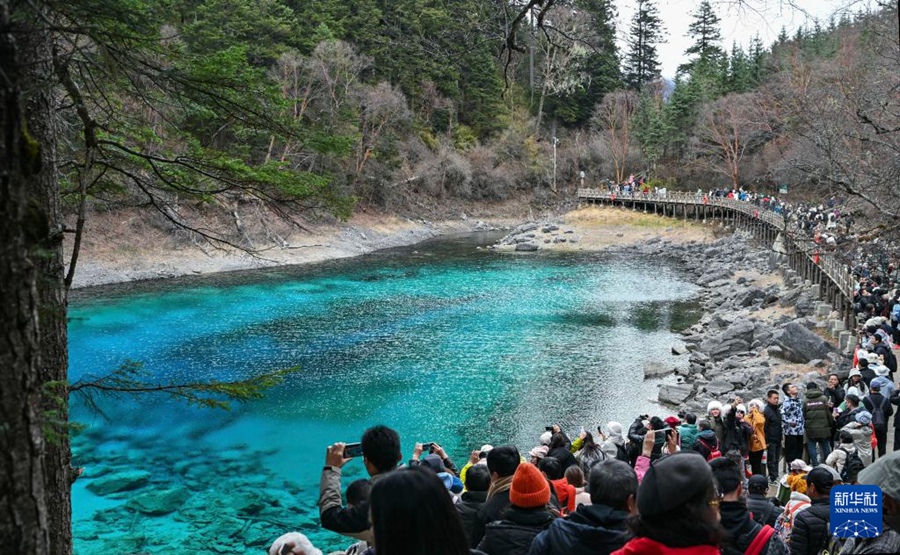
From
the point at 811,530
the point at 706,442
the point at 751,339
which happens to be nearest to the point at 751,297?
the point at 751,339

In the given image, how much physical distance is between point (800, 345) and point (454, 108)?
118ft

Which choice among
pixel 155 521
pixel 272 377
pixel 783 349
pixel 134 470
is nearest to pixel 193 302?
pixel 134 470

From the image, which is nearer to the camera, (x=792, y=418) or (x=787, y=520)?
(x=787, y=520)

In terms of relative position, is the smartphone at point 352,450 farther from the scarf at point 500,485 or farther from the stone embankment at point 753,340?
the stone embankment at point 753,340

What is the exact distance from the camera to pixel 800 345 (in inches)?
558

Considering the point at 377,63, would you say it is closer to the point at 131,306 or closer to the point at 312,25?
the point at 312,25

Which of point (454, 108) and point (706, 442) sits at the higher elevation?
point (454, 108)

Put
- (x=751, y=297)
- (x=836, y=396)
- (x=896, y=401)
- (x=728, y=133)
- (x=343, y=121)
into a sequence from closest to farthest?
(x=896, y=401) → (x=836, y=396) → (x=751, y=297) → (x=343, y=121) → (x=728, y=133)

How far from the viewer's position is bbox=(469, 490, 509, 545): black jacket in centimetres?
330

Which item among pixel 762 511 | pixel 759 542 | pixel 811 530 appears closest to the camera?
pixel 759 542

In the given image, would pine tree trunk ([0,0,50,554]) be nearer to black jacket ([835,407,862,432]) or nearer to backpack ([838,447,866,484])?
backpack ([838,447,866,484])

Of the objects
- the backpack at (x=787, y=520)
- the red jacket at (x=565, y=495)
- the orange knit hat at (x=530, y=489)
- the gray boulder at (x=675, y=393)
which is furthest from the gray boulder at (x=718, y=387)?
the orange knit hat at (x=530, y=489)

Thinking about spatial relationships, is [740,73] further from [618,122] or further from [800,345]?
[800,345]

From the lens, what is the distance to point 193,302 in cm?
2245
